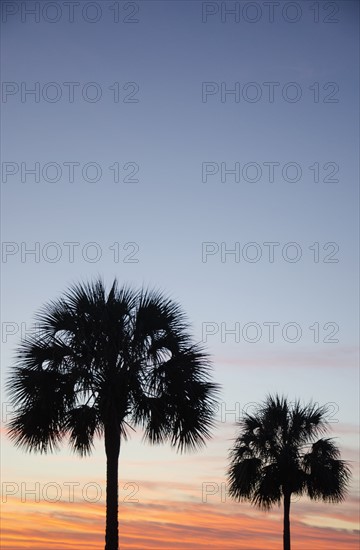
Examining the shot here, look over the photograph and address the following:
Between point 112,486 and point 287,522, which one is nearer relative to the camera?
point 112,486

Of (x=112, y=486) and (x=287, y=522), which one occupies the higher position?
(x=112, y=486)

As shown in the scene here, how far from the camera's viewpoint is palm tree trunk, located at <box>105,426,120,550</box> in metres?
27.8

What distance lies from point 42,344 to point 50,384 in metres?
1.35

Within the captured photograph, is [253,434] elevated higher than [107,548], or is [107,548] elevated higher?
[253,434]

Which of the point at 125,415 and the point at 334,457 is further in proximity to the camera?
the point at 334,457

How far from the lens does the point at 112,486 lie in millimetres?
28297

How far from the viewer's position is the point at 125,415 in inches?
1135

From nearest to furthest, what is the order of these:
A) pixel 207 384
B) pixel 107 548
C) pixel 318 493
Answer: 1. pixel 107 548
2. pixel 207 384
3. pixel 318 493

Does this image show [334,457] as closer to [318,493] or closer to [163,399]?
[318,493]

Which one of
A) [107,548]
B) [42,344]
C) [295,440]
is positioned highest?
[42,344]

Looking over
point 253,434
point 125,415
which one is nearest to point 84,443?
point 125,415

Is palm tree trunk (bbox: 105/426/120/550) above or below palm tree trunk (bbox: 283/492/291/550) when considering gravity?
above

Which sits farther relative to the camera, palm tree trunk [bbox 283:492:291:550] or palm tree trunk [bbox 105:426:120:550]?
palm tree trunk [bbox 283:492:291:550]

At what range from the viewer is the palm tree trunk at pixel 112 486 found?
91.1ft
